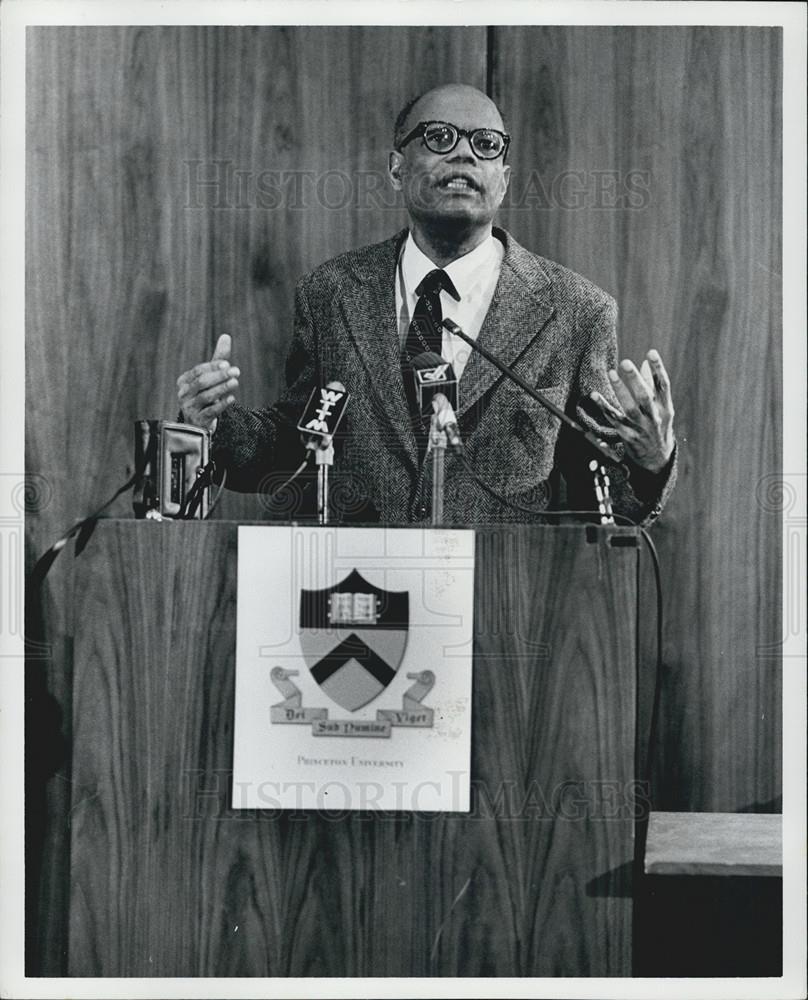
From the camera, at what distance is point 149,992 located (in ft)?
5.87

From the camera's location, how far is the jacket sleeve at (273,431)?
6.91ft

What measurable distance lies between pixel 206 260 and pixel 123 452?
390mm

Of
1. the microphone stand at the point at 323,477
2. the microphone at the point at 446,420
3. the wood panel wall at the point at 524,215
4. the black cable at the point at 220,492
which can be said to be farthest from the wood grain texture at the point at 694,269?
the black cable at the point at 220,492

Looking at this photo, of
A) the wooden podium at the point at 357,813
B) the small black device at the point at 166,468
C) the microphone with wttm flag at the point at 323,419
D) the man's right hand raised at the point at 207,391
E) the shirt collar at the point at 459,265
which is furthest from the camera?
the shirt collar at the point at 459,265

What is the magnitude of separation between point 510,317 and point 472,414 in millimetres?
202

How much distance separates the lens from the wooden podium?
5.54ft

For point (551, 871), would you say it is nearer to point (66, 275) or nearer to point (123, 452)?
point (123, 452)

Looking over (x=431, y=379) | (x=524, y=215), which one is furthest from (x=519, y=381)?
(x=524, y=215)

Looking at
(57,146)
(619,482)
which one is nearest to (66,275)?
(57,146)

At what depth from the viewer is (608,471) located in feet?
6.73

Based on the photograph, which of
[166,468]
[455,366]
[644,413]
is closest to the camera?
[166,468]

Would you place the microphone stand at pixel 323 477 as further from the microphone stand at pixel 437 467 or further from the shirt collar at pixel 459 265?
the shirt collar at pixel 459 265

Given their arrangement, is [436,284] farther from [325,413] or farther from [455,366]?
[325,413]

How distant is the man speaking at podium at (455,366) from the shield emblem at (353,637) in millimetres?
345
